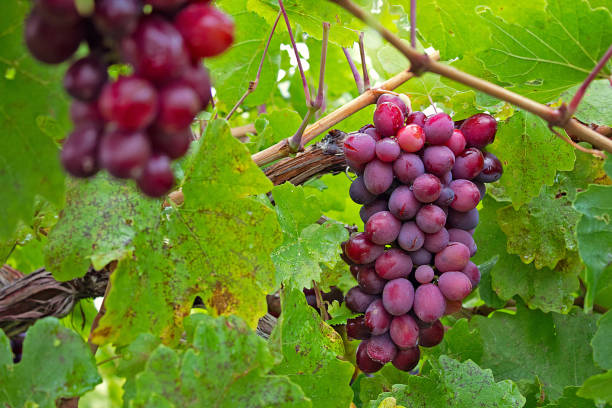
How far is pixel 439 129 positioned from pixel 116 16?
29.1 inches

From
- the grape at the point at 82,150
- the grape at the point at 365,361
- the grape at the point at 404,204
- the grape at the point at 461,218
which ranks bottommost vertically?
the grape at the point at 365,361

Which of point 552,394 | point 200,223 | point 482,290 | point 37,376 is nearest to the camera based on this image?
point 37,376

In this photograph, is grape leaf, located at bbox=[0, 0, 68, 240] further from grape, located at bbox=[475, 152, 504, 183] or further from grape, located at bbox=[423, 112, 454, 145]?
grape, located at bbox=[475, 152, 504, 183]

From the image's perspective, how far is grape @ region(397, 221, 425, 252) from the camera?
1120 millimetres

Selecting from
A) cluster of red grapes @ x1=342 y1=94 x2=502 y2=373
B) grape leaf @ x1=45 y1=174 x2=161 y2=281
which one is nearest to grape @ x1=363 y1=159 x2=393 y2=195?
cluster of red grapes @ x1=342 y1=94 x2=502 y2=373

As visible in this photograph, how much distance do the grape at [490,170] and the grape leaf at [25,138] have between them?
79cm

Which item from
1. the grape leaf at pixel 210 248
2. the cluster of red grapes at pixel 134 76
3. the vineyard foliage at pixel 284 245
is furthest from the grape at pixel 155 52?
the grape leaf at pixel 210 248

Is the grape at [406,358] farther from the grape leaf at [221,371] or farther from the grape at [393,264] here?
the grape leaf at [221,371]

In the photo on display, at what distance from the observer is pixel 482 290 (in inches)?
59.3

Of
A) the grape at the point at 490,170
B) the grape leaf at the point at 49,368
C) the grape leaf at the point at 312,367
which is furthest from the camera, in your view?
the grape at the point at 490,170

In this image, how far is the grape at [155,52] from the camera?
18.7 inches

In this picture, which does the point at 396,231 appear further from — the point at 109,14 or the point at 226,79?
the point at 109,14

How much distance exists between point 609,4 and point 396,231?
58 cm

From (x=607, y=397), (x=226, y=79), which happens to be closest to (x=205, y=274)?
(x=607, y=397)
